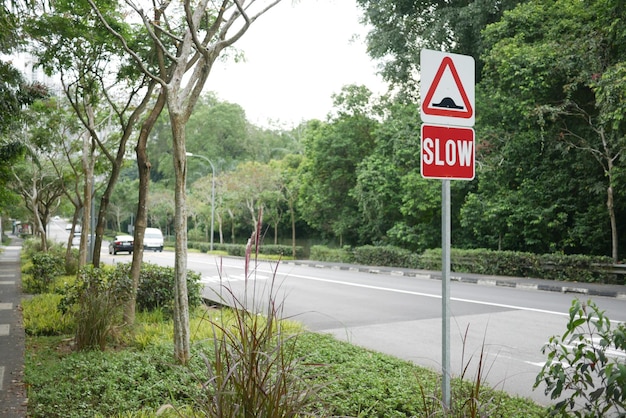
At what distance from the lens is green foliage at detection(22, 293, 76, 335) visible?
8.34 metres

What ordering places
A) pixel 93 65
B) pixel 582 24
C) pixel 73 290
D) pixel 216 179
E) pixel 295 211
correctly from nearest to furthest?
pixel 73 290 → pixel 93 65 → pixel 582 24 → pixel 295 211 → pixel 216 179

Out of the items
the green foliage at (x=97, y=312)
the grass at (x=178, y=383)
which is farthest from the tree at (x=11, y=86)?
the grass at (x=178, y=383)

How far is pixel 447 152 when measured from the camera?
13.1 ft

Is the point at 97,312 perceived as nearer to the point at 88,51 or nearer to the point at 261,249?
the point at 88,51

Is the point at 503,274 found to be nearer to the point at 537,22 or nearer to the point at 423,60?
the point at 537,22

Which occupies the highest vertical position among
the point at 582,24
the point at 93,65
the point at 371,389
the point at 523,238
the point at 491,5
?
the point at 491,5

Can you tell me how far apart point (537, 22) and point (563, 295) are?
8.89 metres

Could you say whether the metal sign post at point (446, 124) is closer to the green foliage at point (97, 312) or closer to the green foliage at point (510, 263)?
the green foliage at point (97, 312)

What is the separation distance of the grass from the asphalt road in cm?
45

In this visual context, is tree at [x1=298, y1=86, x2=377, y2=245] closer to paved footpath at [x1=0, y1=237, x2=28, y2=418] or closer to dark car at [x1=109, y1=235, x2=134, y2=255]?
dark car at [x1=109, y1=235, x2=134, y2=255]

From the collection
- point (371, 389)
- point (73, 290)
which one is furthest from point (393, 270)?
point (371, 389)

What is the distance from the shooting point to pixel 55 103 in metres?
16.7

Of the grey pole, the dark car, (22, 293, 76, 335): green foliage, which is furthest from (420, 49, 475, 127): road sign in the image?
the dark car

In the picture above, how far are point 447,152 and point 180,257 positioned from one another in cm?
330
